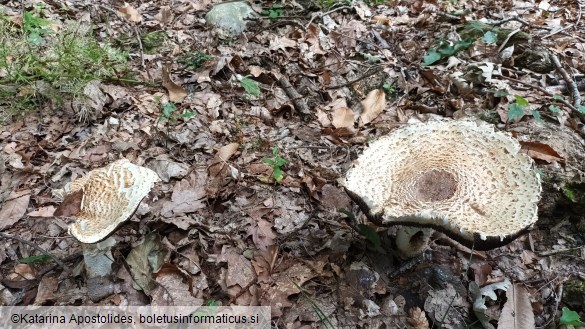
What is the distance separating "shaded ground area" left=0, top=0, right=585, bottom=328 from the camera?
3496 millimetres

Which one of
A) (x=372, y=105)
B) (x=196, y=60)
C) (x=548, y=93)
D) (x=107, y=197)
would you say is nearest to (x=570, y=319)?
(x=548, y=93)

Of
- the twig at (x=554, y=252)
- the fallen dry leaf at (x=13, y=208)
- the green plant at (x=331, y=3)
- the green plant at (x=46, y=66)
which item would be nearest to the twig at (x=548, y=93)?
the twig at (x=554, y=252)

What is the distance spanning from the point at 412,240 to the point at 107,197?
7.96 feet

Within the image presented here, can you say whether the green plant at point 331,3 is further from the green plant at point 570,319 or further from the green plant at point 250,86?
the green plant at point 570,319

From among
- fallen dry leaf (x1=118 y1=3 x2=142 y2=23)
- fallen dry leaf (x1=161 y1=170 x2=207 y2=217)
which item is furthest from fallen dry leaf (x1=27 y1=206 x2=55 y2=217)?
fallen dry leaf (x1=118 y1=3 x2=142 y2=23)

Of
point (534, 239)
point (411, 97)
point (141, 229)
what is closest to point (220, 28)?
point (411, 97)

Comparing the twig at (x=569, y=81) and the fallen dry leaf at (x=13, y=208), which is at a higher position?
the twig at (x=569, y=81)

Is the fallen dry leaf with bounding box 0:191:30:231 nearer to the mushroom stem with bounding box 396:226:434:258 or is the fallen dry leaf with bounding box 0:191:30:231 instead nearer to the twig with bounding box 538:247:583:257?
the mushroom stem with bounding box 396:226:434:258

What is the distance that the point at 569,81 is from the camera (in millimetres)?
5117

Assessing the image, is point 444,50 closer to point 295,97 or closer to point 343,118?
point 343,118

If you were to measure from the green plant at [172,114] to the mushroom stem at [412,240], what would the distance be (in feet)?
9.01

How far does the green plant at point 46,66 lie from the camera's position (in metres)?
5.05

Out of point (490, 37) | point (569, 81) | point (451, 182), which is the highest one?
point (451, 182)

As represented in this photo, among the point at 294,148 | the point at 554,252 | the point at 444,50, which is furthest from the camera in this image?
the point at 444,50
